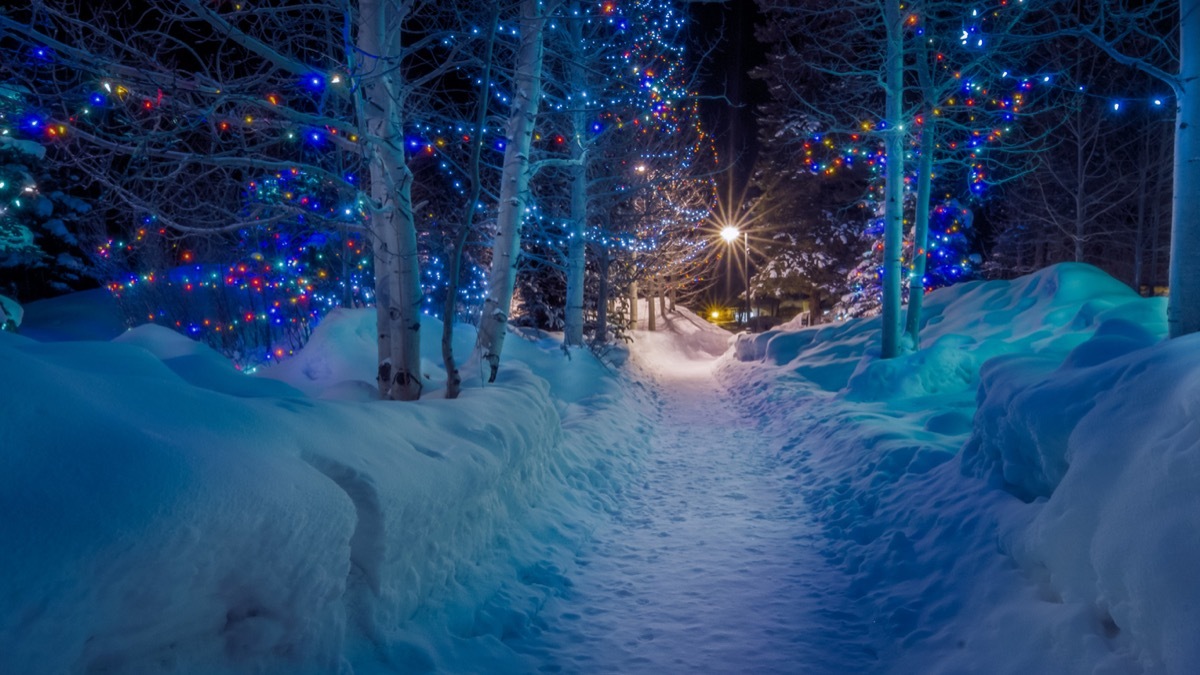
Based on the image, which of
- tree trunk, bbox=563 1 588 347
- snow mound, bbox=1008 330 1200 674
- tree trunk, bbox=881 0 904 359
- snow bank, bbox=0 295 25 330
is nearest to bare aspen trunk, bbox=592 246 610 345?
tree trunk, bbox=563 1 588 347

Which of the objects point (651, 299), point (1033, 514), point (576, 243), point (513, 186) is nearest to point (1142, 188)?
point (651, 299)

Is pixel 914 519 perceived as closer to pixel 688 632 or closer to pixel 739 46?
pixel 688 632

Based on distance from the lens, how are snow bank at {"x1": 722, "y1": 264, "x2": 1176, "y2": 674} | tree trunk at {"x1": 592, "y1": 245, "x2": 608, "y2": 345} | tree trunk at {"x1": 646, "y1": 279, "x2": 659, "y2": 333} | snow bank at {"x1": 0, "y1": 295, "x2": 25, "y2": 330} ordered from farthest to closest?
1. tree trunk at {"x1": 646, "y1": 279, "x2": 659, "y2": 333}
2. tree trunk at {"x1": 592, "y1": 245, "x2": 608, "y2": 345}
3. snow bank at {"x1": 0, "y1": 295, "x2": 25, "y2": 330}
4. snow bank at {"x1": 722, "y1": 264, "x2": 1176, "y2": 674}

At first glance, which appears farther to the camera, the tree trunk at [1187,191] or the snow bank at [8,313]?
the snow bank at [8,313]

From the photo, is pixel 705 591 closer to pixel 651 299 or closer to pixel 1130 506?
pixel 1130 506

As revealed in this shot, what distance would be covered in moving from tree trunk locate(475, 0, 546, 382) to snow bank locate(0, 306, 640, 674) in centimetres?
291

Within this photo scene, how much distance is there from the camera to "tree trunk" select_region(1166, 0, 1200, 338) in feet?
20.1

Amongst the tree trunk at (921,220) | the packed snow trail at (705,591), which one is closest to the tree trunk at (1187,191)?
the packed snow trail at (705,591)

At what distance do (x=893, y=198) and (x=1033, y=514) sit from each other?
9488 mm

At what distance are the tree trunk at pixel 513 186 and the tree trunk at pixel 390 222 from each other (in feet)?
4.84

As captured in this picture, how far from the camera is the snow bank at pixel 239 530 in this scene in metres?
2.24

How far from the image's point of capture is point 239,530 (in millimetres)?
2746

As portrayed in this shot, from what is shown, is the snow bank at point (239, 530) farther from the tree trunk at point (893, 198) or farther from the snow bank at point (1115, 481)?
the tree trunk at point (893, 198)

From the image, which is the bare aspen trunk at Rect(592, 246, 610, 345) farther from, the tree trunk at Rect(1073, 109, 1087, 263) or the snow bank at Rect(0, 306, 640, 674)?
the tree trunk at Rect(1073, 109, 1087, 263)
